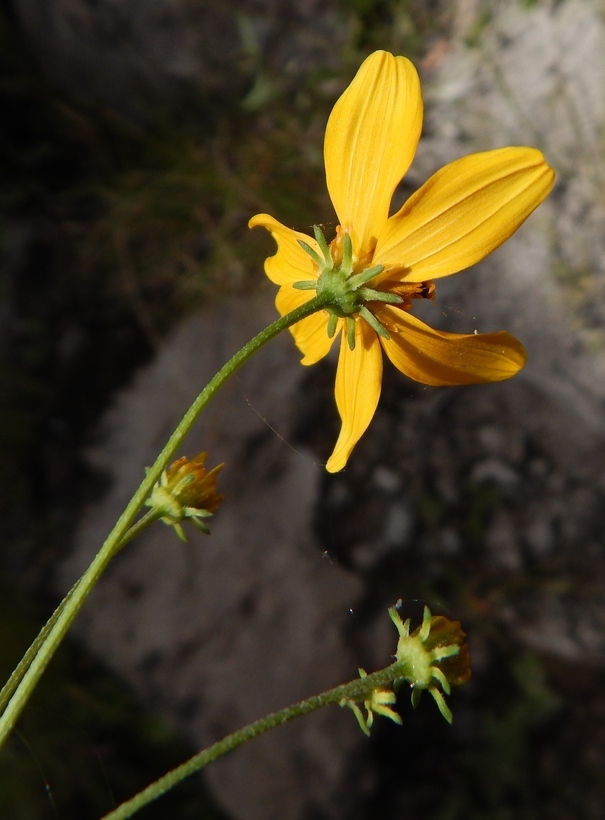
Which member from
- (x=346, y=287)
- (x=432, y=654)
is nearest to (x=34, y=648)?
(x=432, y=654)

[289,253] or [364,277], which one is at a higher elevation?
[289,253]

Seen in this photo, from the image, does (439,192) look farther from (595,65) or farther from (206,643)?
(206,643)

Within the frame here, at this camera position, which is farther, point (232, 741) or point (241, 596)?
point (241, 596)

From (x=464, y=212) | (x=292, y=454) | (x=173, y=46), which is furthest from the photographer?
(x=173, y=46)

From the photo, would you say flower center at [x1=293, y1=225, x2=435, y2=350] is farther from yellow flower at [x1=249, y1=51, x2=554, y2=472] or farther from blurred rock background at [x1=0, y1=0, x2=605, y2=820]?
blurred rock background at [x1=0, y1=0, x2=605, y2=820]

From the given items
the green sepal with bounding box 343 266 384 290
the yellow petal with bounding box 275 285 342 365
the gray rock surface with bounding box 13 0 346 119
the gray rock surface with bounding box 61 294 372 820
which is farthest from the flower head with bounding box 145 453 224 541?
the gray rock surface with bounding box 13 0 346 119

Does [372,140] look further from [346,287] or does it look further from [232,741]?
[232,741]

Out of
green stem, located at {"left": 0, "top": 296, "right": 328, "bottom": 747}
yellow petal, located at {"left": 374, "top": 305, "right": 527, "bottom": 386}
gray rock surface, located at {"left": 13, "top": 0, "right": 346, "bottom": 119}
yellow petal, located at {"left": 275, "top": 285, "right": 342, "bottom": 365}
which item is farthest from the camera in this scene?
gray rock surface, located at {"left": 13, "top": 0, "right": 346, "bottom": 119}
